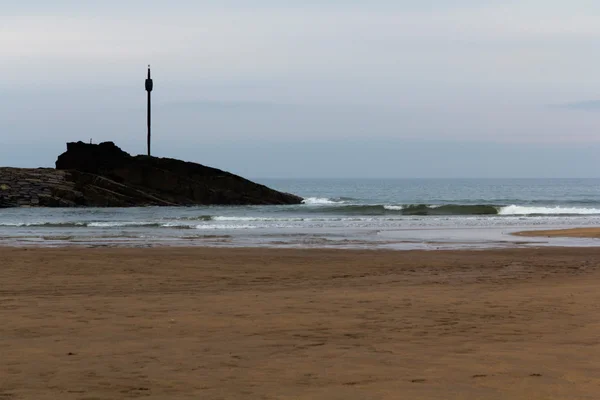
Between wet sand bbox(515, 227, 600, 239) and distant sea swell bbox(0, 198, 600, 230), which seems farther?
distant sea swell bbox(0, 198, 600, 230)

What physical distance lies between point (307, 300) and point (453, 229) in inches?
754

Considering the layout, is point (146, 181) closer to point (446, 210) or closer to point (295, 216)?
point (295, 216)

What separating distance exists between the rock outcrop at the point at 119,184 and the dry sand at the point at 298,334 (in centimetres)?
3398

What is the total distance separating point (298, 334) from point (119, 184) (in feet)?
138

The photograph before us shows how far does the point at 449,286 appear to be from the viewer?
36.2 feet

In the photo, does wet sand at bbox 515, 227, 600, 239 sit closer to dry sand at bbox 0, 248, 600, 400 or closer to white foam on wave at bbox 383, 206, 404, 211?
dry sand at bbox 0, 248, 600, 400

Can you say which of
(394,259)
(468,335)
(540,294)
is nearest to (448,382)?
(468,335)

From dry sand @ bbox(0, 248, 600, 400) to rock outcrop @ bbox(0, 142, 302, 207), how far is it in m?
34.0

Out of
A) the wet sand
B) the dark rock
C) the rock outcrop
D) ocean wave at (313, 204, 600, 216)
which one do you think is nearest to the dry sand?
the wet sand

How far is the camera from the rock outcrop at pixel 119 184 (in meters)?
45.8

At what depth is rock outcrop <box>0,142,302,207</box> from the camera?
45.8 meters

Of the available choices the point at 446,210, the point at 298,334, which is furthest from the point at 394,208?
the point at 298,334

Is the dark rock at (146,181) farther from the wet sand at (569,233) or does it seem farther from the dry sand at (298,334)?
the dry sand at (298,334)

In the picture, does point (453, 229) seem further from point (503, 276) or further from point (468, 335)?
point (468, 335)
